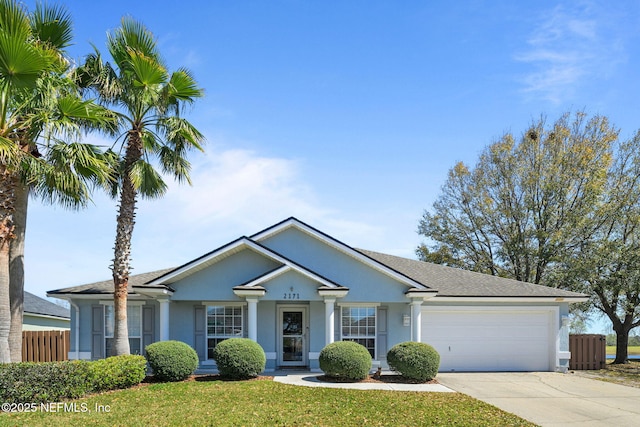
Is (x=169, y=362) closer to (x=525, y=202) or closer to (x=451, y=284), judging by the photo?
(x=451, y=284)

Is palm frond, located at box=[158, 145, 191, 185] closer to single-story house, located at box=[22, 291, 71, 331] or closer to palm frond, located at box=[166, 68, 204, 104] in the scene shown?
palm frond, located at box=[166, 68, 204, 104]

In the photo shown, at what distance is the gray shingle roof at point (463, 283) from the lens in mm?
19312

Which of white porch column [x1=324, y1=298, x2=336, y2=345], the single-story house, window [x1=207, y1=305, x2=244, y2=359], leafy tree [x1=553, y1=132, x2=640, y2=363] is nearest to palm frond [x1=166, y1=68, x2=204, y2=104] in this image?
window [x1=207, y1=305, x2=244, y2=359]

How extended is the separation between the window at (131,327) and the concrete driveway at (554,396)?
992cm

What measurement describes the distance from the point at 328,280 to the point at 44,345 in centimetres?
1173

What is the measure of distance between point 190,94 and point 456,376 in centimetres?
1212

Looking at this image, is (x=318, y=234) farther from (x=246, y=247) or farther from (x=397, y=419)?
(x=397, y=419)

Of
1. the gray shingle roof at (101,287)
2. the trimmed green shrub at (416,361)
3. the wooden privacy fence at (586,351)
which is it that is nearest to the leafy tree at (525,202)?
the wooden privacy fence at (586,351)

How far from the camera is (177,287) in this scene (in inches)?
690

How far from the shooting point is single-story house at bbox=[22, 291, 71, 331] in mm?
25750

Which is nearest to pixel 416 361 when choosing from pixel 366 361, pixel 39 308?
pixel 366 361

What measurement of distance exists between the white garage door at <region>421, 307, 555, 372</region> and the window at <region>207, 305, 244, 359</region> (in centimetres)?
638

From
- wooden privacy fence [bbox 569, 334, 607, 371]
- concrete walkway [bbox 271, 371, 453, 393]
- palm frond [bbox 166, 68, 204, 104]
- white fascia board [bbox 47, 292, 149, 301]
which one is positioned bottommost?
wooden privacy fence [bbox 569, 334, 607, 371]

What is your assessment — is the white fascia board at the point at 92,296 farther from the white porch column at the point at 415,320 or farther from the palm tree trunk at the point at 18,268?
the white porch column at the point at 415,320
